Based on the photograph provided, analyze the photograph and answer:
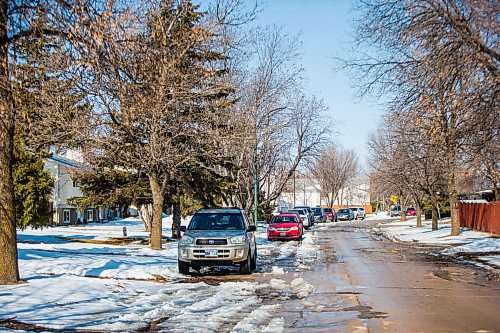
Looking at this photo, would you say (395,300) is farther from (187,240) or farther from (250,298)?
(187,240)

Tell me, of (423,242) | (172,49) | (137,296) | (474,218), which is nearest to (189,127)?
(172,49)

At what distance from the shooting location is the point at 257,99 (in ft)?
132

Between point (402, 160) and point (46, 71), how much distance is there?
28.8 m

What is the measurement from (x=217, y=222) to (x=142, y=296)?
571 centimetres

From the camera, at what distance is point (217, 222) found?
1856 cm

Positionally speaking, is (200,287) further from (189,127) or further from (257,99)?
(257,99)

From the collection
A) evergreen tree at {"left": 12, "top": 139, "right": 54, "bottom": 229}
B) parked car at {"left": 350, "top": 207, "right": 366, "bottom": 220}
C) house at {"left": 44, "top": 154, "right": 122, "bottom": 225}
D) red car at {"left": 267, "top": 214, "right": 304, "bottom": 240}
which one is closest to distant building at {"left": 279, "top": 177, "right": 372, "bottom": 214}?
parked car at {"left": 350, "top": 207, "right": 366, "bottom": 220}

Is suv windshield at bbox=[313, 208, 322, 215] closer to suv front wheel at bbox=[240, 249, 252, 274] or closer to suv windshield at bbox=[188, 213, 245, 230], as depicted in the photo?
suv windshield at bbox=[188, 213, 245, 230]

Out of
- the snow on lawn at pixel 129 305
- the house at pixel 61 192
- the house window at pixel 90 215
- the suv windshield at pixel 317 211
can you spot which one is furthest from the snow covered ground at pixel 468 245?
the house window at pixel 90 215

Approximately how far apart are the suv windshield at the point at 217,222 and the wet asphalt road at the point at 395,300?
8.24 feet

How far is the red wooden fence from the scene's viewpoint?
34.0 m

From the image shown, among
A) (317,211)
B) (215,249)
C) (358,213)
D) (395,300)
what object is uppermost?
(215,249)

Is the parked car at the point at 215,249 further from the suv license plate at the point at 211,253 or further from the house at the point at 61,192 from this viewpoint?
the house at the point at 61,192

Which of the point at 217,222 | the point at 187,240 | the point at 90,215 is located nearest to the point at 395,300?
the point at 187,240
